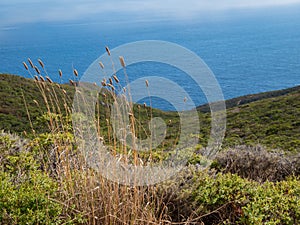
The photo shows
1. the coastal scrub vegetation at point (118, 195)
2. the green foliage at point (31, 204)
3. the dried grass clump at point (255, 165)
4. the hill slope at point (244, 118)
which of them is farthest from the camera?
the hill slope at point (244, 118)

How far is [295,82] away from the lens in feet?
354

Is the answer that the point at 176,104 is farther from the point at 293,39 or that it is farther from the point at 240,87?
the point at 293,39

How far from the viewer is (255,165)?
4531mm

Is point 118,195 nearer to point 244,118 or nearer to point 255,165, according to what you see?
point 255,165

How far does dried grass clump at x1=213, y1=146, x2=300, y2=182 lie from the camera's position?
4488mm

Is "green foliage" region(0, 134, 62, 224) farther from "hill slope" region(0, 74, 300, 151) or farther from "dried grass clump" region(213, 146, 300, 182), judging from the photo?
"hill slope" region(0, 74, 300, 151)

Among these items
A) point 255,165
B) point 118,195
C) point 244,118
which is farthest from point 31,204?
point 244,118

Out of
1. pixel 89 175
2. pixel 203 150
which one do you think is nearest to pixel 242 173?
pixel 203 150

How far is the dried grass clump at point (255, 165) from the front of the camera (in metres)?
4.49

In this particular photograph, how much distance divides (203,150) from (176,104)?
7.46 ft

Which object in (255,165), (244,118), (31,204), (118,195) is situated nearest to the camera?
(31,204)

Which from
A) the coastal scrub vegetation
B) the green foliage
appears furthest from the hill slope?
the green foliage

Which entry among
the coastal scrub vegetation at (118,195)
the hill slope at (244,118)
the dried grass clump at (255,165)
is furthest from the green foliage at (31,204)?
the hill slope at (244,118)

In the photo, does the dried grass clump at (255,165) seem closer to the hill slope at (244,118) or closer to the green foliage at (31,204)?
the green foliage at (31,204)
